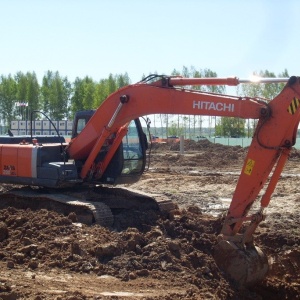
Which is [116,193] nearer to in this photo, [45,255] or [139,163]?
[139,163]

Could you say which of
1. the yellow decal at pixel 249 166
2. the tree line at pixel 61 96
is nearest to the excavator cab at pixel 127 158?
the yellow decal at pixel 249 166

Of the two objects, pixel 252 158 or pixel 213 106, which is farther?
pixel 213 106

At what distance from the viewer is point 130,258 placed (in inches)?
340

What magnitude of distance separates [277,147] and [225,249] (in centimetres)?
157

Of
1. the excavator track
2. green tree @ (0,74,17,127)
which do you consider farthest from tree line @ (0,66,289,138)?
the excavator track

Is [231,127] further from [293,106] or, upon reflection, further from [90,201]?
[293,106]

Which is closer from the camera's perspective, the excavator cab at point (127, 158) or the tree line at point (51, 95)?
the excavator cab at point (127, 158)

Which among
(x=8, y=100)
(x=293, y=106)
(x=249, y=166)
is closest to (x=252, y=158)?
(x=249, y=166)

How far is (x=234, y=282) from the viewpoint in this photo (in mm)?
8273

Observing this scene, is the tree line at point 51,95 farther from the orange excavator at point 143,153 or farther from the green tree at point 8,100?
the orange excavator at point 143,153

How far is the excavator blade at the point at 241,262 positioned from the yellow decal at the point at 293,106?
76.9 inches

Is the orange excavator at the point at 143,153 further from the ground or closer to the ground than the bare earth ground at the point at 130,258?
further from the ground

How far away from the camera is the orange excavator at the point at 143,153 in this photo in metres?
8.29

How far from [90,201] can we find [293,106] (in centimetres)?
488
